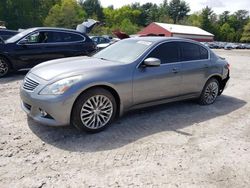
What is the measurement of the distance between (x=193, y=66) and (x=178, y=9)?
407ft

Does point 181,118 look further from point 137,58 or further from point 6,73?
point 6,73

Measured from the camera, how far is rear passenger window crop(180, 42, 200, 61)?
593 centimetres

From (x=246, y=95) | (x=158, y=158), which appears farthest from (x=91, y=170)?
(x=246, y=95)

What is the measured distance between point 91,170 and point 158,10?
400 ft

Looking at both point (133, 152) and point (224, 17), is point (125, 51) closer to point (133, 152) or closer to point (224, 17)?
point (133, 152)

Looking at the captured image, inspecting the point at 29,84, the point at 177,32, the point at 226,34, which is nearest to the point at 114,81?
the point at 29,84

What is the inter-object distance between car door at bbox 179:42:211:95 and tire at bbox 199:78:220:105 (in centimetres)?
24

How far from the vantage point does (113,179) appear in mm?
3342

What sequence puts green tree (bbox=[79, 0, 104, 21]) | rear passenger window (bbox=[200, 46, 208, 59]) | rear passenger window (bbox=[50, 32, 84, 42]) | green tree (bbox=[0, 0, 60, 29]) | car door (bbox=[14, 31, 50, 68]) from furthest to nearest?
green tree (bbox=[79, 0, 104, 21]) → green tree (bbox=[0, 0, 60, 29]) → rear passenger window (bbox=[50, 32, 84, 42]) → car door (bbox=[14, 31, 50, 68]) → rear passenger window (bbox=[200, 46, 208, 59])

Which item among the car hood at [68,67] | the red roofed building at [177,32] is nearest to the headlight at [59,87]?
the car hood at [68,67]

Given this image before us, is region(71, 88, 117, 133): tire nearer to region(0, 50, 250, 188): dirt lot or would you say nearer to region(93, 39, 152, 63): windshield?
region(0, 50, 250, 188): dirt lot

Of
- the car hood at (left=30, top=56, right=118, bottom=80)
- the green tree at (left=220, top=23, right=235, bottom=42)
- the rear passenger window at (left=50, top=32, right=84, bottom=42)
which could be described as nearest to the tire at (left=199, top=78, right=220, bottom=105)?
the car hood at (left=30, top=56, right=118, bottom=80)

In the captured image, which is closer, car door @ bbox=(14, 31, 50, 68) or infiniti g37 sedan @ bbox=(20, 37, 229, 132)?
infiniti g37 sedan @ bbox=(20, 37, 229, 132)

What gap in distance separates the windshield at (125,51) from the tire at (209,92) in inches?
78.6
